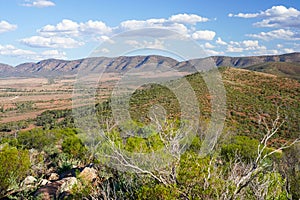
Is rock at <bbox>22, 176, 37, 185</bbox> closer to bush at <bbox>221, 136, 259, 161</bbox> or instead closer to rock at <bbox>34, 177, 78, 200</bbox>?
rock at <bbox>34, 177, 78, 200</bbox>

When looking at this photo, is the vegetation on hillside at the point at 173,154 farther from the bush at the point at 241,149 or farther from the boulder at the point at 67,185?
the boulder at the point at 67,185

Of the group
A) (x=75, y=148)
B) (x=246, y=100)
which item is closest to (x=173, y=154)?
(x=75, y=148)

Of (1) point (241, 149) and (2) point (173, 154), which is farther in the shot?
(1) point (241, 149)

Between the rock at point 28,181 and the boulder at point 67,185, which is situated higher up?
the boulder at point 67,185

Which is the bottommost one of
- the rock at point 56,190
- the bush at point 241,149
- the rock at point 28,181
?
the bush at point 241,149

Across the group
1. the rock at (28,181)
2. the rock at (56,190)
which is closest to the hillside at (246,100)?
the rock at (28,181)

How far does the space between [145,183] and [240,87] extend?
38306 millimetres

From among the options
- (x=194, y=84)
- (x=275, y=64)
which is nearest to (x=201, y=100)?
(x=194, y=84)

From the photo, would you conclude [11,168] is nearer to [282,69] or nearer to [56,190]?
[56,190]

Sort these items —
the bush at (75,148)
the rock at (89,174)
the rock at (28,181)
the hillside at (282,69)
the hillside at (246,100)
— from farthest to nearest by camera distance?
the hillside at (282,69) < the hillside at (246,100) < the bush at (75,148) < the rock at (28,181) < the rock at (89,174)

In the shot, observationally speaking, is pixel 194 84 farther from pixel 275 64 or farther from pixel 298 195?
pixel 275 64

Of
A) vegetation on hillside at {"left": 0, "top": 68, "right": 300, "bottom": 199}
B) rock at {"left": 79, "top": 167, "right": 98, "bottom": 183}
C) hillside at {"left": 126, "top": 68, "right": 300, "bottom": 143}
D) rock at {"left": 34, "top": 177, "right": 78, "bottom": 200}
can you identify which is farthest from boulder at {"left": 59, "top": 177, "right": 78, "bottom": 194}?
hillside at {"left": 126, "top": 68, "right": 300, "bottom": 143}

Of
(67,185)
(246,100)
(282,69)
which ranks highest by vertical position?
(282,69)

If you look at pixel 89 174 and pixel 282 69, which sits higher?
pixel 282 69
